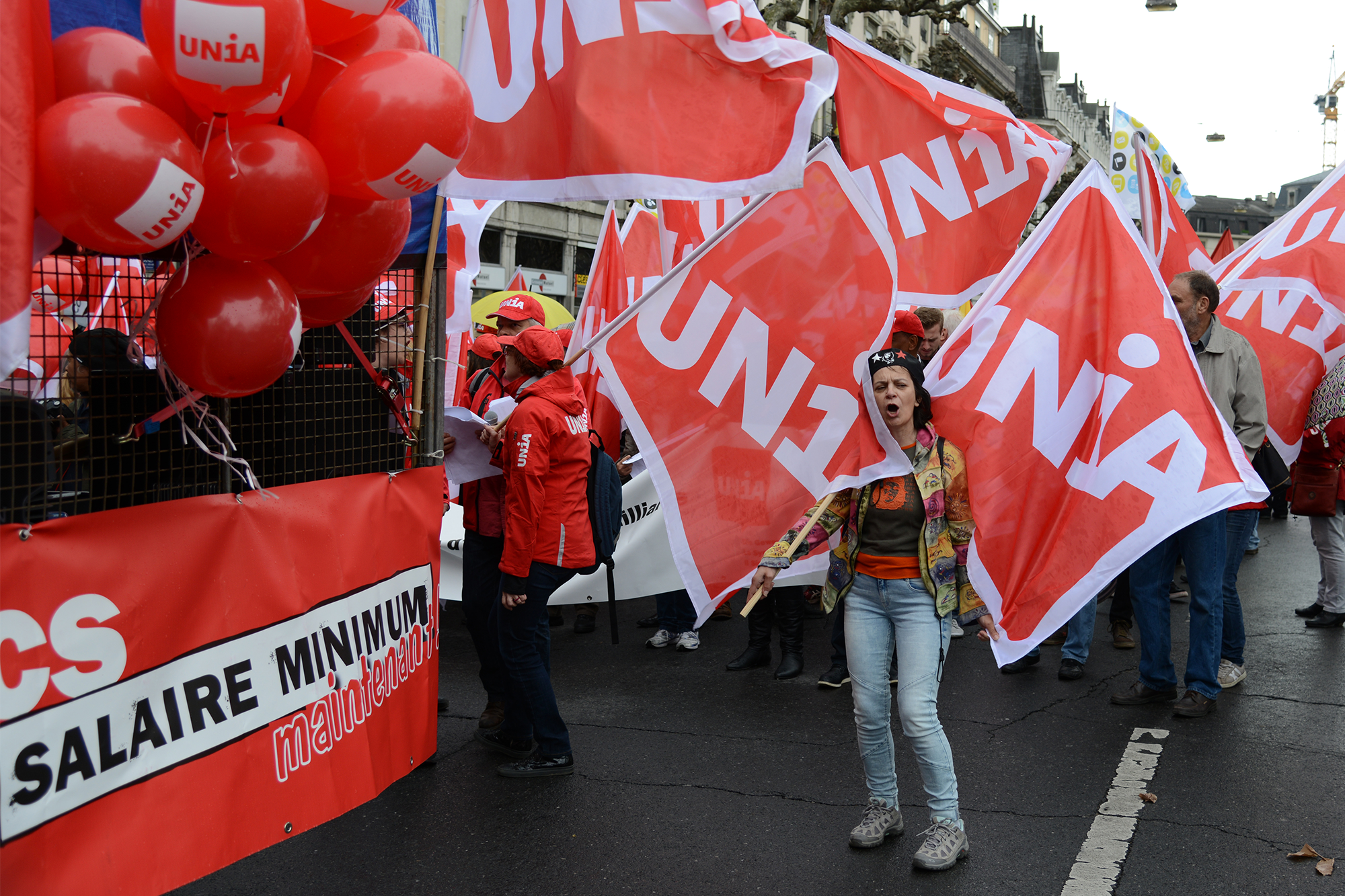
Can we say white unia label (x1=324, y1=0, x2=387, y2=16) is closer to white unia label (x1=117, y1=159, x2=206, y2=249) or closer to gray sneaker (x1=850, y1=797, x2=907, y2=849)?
white unia label (x1=117, y1=159, x2=206, y2=249)

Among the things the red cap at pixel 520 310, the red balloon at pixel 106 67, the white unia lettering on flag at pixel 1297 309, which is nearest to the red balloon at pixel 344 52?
the red balloon at pixel 106 67

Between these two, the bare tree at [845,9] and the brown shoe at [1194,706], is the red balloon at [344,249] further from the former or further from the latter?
the bare tree at [845,9]

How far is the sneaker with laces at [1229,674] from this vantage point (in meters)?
6.13

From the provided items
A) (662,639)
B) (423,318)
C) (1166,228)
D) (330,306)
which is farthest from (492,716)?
(1166,228)

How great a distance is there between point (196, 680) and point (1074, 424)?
3.43 meters

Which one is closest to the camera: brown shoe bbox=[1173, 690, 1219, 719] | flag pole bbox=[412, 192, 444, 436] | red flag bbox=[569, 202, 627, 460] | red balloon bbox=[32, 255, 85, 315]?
red balloon bbox=[32, 255, 85, 315]

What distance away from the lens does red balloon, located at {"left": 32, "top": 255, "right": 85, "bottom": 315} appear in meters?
2.65

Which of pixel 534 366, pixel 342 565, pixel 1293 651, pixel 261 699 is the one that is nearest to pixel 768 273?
pixel 534 366

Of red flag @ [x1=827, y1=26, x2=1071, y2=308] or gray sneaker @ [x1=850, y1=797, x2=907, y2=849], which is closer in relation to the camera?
gray sneaker @ [x1=850, y1=797, x2=907, y2=849]

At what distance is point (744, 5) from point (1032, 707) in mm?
3897

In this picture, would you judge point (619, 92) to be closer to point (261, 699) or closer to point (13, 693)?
point (261, 699)

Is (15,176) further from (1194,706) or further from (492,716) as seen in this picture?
(1194,706)

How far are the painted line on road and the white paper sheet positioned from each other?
2933mm

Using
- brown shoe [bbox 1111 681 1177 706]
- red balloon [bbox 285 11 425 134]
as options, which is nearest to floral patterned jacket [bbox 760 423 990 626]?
red balloon [bbox 285 11 425 134]
